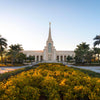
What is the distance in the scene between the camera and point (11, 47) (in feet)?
127

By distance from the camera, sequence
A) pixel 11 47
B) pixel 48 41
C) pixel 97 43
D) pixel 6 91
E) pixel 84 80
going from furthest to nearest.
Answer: pixel 48 41 < pixel 11 47 < pixel 97 43 < pixel 84 80 < pixel 6 91

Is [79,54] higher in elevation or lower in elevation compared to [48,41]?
lower

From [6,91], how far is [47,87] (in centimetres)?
136

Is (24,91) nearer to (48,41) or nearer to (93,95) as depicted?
(93,95)

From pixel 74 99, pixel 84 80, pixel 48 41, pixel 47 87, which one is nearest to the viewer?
pixel 74 99

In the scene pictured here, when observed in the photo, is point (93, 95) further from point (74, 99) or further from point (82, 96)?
point (74, 99)

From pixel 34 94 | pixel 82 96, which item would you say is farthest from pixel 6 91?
pixel 82 96

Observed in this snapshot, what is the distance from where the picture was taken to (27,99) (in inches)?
116

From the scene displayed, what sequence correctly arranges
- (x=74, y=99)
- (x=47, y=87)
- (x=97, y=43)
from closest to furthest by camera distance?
(x=74, y=99) < (x=47, y=87) < (x=97, y=43)

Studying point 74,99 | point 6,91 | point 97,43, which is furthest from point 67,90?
point 97,43

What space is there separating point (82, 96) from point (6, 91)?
247 centimetres

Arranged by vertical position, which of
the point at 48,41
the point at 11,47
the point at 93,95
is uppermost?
the point at 48,41

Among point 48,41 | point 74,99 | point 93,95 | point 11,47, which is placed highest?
point 48,41

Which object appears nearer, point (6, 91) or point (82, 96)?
point (6, 91)
